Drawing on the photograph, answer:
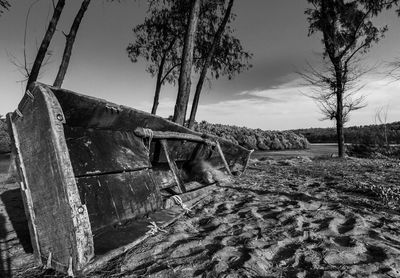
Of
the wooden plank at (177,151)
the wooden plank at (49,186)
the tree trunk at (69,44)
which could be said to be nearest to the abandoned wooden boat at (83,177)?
the wooden plank at (49,186)

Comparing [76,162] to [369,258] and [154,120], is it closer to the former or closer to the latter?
[154,120]

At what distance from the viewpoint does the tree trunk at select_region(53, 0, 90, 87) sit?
8578 mm

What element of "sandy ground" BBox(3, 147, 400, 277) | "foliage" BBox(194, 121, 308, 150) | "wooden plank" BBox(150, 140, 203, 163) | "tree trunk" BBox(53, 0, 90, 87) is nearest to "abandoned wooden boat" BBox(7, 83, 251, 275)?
"sandy ground" BBox(3, 147, 400, 277)

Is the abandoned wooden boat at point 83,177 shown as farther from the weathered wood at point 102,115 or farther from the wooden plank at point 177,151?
the wooden plank at point 177,151

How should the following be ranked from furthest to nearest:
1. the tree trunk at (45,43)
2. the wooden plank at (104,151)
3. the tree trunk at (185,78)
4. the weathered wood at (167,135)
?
the tree trunk at (45,43), the tree trunk at (185,78), the weathered wood at (167,135), the wooden plank at (104,151)

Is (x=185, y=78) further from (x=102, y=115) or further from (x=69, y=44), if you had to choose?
(x=102, y=115)

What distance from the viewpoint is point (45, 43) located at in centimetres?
845

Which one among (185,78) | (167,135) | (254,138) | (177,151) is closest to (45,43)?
(185,78)

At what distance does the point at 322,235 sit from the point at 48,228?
2337 millimetres

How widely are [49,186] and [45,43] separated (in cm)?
836

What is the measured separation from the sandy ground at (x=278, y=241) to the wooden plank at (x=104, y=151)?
2.63 feet

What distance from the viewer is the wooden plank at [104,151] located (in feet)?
7.71

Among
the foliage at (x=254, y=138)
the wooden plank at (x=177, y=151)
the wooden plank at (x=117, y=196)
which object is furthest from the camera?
the foliage at (x=254, y=138)

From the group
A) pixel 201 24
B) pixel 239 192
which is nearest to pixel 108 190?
pixel 239 192
